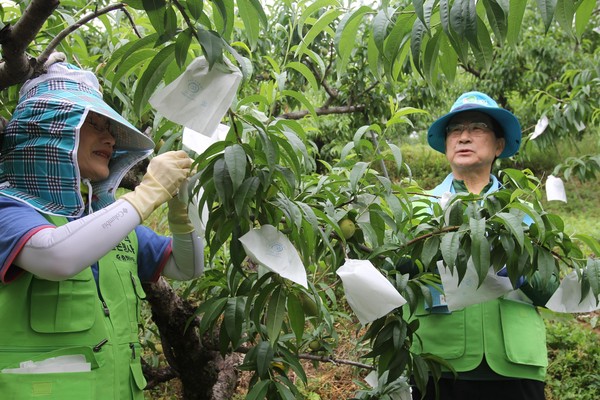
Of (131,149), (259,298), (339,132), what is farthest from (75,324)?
A: (339,132)

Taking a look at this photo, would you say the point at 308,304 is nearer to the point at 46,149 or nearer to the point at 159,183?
the point at 159,183

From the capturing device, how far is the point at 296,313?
143 cm

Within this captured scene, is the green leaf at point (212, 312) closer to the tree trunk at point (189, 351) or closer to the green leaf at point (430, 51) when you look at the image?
the tree trunk at point (189, 351)

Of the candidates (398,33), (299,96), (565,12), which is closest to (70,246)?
(299,96)

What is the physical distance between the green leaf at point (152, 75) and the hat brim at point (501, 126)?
1266 mm

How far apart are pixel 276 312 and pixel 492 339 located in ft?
2.70

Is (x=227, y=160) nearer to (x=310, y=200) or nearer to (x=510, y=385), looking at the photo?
(x=310, y=200)

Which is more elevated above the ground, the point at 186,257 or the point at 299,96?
the point at 299,96

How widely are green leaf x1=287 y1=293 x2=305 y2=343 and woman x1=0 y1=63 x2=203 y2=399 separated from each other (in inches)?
14.1

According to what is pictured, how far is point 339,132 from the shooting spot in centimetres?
561

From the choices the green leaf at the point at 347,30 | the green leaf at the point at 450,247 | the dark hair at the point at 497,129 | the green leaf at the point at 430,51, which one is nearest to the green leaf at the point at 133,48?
the green leaf at the point at 347,30

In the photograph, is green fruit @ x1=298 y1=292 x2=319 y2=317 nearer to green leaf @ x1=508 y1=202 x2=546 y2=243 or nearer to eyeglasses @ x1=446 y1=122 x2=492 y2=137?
→ green leaf @ x1=508 y1=202 x2=546 y2=243

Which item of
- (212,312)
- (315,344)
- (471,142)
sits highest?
(471,142)

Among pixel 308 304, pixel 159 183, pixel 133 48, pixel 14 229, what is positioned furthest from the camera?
pixel 308 304
